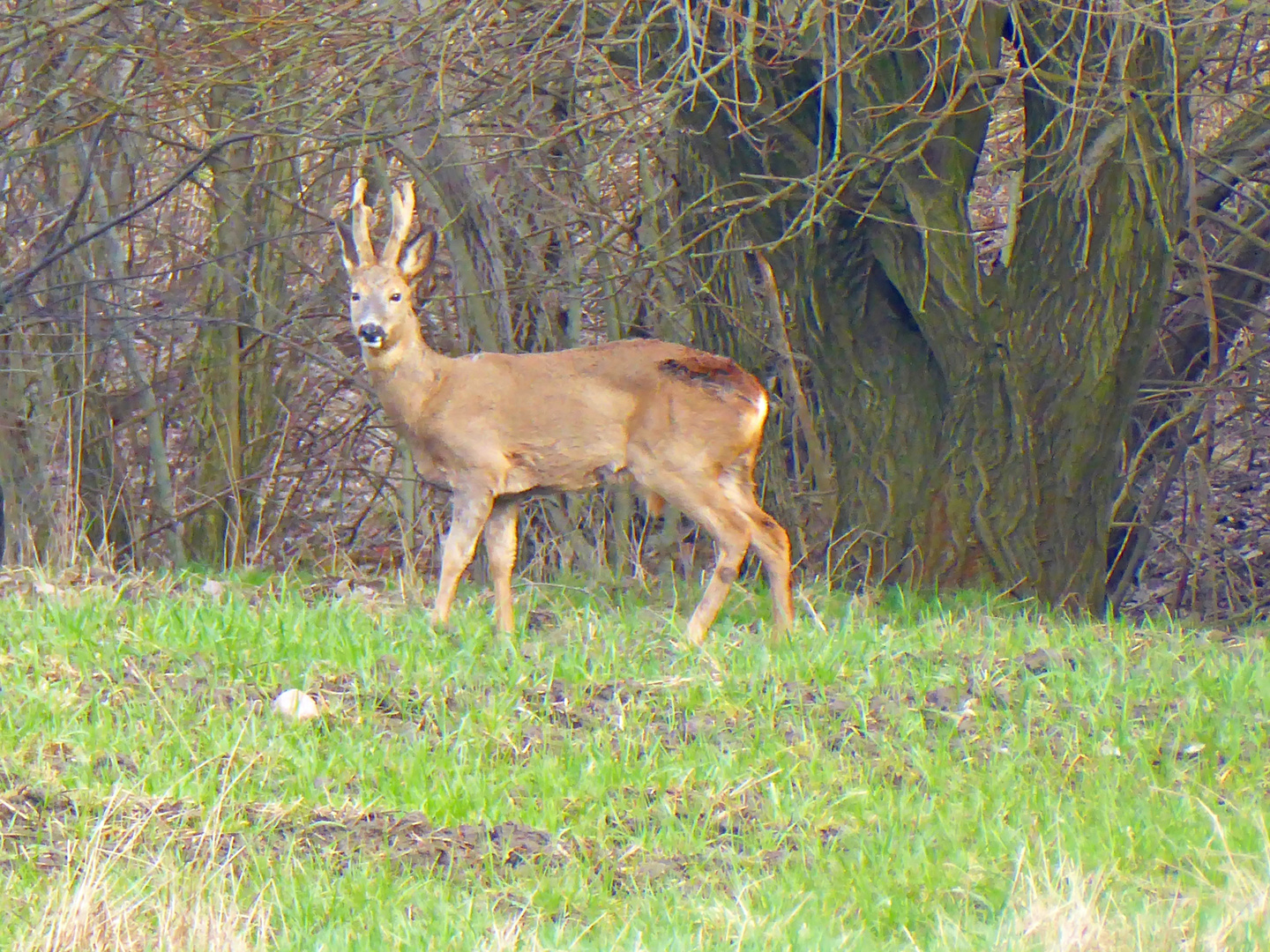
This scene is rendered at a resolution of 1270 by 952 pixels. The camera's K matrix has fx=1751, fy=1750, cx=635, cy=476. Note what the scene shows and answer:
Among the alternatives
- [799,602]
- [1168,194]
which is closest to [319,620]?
[799,602]

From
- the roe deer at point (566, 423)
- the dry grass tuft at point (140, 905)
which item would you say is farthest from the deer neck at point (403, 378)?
the dry grass tuft at point (140, 905)

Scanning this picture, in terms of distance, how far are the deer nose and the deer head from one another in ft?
0.07

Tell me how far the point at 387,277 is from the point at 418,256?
17cm

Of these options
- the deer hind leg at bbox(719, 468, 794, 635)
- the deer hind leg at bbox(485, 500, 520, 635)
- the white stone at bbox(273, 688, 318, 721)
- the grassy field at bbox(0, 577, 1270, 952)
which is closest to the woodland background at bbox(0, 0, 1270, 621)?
the deer hind leg at bbox(719, 468, 794, 635)

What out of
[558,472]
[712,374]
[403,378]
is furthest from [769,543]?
[403,378]

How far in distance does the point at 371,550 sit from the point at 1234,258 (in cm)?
649

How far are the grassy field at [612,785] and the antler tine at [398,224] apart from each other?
1534mm

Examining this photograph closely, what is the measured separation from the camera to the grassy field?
3961 millimetres

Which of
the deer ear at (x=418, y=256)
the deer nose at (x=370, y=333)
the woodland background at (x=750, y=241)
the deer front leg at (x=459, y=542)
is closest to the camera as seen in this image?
the deer front leg at (x=459, y=542)

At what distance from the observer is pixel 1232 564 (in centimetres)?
1190

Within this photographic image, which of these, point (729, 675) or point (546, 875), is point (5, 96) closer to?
point (729, 675)

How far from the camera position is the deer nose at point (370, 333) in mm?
7129

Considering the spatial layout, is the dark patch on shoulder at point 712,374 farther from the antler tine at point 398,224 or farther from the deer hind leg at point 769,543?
the antler tine at point 398,224

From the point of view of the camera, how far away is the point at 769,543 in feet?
23.8
